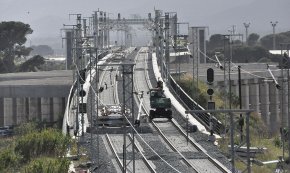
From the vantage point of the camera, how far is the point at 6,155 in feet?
108

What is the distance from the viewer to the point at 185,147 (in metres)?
38.5

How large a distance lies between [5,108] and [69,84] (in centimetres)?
591

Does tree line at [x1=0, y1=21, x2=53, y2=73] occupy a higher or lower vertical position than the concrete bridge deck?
higher

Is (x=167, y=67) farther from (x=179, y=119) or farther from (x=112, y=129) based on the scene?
(x=112, y=129)

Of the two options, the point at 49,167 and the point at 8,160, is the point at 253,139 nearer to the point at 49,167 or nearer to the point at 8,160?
the point at 8,160

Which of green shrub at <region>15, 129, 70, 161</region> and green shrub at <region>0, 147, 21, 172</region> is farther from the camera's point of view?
green shrub at <region>15, 129, 70, 161</region>

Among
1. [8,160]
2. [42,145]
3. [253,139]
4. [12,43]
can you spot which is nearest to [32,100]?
[253,139]

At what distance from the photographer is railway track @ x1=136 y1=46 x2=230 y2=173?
32.8 meters

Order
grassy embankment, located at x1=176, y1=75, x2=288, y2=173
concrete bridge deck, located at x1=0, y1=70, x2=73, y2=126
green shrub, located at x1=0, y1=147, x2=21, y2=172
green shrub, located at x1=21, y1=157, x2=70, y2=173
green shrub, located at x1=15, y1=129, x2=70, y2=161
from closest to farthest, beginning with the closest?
1. green shrub, located at x1=21, y1=157, x2=70, y2=173
2. green shrub, located at x1=0, y1=147, x2=21, y2=172
3. grassy embankment, located at x1=176, y1=75, x2=288, y2=173
4. green shrub, located at x1=15, y1=129, x2=70, y2=161
5. concrete bridge deck, located at x1=0, y1=70, x2=73, y2=126

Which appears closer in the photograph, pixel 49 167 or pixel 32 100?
pixel 49 167

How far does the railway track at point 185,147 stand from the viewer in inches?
1290

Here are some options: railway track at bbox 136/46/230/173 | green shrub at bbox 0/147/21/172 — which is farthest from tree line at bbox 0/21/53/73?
green shrub at bbox 0/147/21/172

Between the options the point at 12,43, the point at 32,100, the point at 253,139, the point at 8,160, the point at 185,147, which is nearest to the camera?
the point at 8,160

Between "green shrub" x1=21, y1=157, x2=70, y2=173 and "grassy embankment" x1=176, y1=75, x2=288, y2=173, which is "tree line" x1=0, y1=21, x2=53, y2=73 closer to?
"grassy embankment" x1=176, y1=75, x2=288, y2=173
